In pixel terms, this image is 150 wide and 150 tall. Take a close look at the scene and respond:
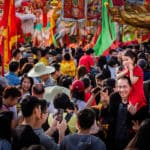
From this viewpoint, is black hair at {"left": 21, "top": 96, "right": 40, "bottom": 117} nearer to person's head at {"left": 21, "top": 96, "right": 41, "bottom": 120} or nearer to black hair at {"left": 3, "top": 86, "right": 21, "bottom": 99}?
person's head at {"left": 21, "top": 96, "right": 41, "bottom": 120}

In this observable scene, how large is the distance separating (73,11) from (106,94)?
31.9ft

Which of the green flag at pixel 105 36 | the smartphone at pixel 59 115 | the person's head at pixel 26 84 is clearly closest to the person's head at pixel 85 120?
the smartphone at pixel 59 115

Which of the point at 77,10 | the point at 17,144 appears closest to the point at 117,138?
the point at 17,144

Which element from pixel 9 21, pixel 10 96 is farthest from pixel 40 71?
pixel 9 21

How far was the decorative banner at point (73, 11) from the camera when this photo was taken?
15.9 meters

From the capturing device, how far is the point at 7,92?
5.91 m

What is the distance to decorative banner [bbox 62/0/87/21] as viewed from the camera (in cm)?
1586

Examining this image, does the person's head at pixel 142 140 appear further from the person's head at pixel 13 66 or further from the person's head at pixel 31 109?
the person's head at pixel 13 66

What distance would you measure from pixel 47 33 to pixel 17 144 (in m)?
15.2

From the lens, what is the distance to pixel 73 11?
1583 centimetres

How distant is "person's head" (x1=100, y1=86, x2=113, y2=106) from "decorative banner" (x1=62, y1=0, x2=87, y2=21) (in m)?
9.45

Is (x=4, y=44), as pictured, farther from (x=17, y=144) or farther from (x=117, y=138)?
(x=17, y=144)

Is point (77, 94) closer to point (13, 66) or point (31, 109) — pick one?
point (31, 109)

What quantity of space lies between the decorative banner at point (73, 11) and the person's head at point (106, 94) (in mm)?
9452
